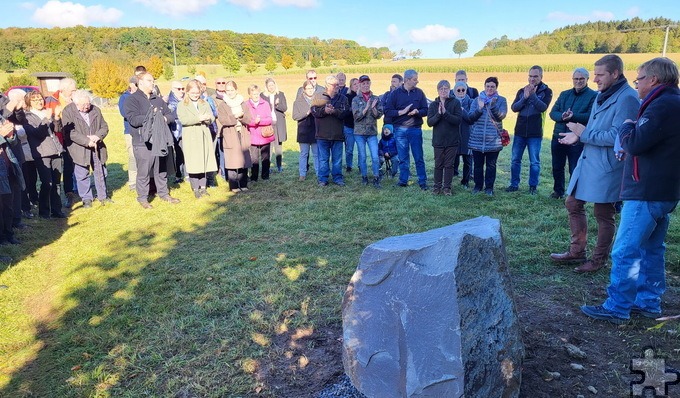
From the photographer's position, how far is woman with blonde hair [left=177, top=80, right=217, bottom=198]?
7953mm

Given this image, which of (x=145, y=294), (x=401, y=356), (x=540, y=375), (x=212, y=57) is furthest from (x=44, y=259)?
(x=212, y=57)

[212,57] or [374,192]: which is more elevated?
[212,57]

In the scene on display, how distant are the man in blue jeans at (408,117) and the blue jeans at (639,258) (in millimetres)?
4838

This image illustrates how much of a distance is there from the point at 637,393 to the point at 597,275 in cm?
208

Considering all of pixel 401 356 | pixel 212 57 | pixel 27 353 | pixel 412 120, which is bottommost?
pixel 27 353

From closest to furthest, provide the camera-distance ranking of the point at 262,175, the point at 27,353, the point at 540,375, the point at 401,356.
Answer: the point at 401,356 → the point at 540,375 → the point at 27,353 → the point at 262,175

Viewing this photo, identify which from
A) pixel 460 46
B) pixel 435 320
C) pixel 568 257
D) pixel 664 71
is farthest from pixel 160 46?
pixel 435 320

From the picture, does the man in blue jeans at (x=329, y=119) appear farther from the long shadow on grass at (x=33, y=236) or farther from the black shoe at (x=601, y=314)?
the black shoe at (x=601, y=314)

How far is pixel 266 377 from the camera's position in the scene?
10.7ft

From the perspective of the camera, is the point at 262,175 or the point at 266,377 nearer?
the point at 266,377

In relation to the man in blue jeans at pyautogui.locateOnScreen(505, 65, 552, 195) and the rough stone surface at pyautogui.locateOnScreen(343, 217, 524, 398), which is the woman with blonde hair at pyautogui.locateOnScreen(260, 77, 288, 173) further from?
the rough stone surface at pyautogui.locateOnScreen(343, 217, 524, 398)

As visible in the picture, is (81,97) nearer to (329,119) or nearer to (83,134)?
(83,134)

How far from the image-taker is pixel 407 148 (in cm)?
867

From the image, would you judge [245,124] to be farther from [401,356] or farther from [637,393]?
[637,393]
